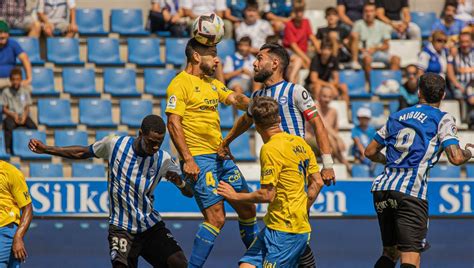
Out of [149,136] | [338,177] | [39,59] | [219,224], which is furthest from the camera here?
[39,59]

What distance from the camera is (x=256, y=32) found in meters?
17.0

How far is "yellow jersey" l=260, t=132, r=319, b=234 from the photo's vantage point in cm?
732

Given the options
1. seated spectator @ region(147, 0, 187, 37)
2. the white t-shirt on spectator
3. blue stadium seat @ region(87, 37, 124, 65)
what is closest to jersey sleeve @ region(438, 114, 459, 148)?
the white t-shirt on spectator

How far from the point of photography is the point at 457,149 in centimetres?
811

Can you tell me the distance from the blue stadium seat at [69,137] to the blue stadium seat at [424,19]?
6.86 metres

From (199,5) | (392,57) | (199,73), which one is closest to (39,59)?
(199,5)

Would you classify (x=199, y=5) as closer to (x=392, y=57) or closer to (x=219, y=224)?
(x=392, y=57)

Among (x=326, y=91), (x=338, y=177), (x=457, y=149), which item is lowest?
(x=338, y=177)

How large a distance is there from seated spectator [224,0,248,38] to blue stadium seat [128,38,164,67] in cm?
125

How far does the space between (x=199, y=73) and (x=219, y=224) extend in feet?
4.52

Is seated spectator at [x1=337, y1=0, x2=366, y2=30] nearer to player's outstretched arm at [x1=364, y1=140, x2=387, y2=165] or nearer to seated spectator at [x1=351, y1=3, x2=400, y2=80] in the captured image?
seated spectator at [x1=351, y1=3, x2=400, y2=80]

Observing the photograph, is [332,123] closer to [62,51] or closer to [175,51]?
[175,51]

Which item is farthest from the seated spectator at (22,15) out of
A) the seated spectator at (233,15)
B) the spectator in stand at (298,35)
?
the spectator in stand at (298,35)

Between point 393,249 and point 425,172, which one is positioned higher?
point 425,172
